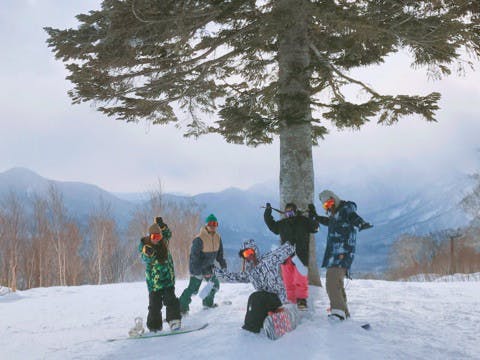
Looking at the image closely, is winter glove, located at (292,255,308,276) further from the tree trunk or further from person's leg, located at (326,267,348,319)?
the tree trunk

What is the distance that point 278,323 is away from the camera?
4.98 m

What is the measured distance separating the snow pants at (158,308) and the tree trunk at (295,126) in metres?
3.03

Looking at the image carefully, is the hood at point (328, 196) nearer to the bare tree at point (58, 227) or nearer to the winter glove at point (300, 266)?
the winter glove at point (300, 266)

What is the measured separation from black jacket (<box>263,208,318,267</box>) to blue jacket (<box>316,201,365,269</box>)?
77 cm

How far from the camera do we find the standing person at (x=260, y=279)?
17.1 ft

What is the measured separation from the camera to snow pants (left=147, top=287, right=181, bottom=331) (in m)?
6.11

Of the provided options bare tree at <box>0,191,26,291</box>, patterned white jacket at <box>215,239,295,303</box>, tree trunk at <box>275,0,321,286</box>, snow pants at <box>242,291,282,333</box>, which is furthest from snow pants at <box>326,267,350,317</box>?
bare tree at <box>0,191,26,291</box>

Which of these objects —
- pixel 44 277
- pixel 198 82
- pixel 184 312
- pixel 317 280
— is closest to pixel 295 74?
pixel 198 82

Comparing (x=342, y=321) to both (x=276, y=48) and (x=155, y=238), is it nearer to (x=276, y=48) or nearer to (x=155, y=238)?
(x=155, y=238)

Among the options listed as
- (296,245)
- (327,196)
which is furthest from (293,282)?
(327,196)

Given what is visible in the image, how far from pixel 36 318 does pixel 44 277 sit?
25.2m

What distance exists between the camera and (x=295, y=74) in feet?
26.3

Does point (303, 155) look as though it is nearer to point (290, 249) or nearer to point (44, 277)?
point (290, 249)

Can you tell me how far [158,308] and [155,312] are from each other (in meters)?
0.07
